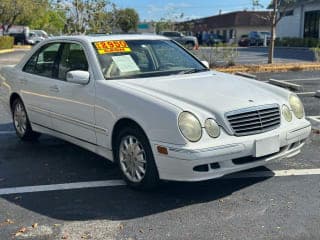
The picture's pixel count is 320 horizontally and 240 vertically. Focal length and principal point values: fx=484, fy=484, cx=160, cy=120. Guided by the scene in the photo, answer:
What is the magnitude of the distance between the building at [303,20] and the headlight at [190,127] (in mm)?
36693

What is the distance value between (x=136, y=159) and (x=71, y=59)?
1.82m

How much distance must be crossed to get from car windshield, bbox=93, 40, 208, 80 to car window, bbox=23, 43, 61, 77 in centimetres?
87

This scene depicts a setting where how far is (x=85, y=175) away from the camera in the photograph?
18.1 ft

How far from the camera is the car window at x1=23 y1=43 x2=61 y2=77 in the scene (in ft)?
20.5

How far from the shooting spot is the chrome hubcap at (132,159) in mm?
4758

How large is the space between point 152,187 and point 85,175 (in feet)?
3.56

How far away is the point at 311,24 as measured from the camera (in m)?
41.0

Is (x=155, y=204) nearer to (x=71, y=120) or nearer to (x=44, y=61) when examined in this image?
(x=71, y=120)

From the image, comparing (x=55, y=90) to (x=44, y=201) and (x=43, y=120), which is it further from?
(x=44, y=201)

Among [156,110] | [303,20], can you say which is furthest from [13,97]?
[303,20]

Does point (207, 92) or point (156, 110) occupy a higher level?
point (207, 92)

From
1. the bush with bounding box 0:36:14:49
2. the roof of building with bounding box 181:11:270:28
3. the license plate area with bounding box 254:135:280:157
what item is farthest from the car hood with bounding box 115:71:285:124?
the roof of building with bounding box 181:11:270:28

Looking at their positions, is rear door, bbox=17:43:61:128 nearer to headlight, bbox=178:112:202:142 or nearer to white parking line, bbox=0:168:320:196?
white parking line, bbox=0:168:320:196

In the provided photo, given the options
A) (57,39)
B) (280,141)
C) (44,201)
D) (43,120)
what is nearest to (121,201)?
(44,201)
